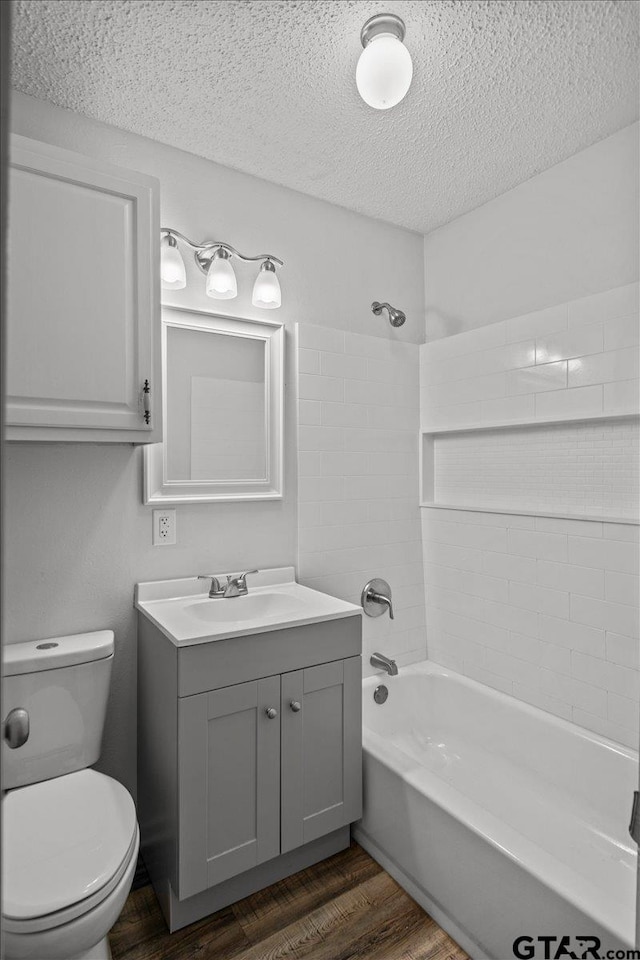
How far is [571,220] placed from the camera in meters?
2.12

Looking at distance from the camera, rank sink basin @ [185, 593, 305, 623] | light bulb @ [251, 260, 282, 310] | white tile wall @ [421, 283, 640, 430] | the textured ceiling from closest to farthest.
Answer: the textured ceiling
white tile wall @ [421, 283, 640, 430]
sink basin @ [185, 593, 305, 623]
light bulb @ [251, 260, 282, 310]

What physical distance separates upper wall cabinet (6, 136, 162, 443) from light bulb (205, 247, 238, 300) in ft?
1.22

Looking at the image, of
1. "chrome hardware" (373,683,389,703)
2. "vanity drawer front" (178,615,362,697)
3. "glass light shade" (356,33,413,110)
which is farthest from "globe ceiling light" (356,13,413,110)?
"chrome hardware" (373,683,389,703)

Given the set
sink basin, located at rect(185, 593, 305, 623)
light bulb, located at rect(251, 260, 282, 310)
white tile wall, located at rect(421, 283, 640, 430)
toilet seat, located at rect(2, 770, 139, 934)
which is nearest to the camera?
toilet seat, located at rect(2, 770, 139, 934)

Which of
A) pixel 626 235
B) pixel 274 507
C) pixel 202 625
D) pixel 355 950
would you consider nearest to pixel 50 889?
pixel 202 625

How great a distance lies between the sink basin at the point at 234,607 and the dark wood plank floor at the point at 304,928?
0.87 metres

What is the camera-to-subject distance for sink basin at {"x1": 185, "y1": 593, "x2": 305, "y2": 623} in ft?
6.52

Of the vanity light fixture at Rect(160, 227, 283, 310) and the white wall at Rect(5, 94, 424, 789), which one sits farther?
the vanity light fixture at Rect(160, 227, 283, 310)

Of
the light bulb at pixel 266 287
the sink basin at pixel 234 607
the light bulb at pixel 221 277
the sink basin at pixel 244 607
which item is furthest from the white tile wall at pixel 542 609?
the light bulb at pixel 221 277

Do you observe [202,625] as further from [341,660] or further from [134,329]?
[134,329]

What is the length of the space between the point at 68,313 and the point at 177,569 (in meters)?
0.96

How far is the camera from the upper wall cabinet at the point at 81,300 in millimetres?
1512

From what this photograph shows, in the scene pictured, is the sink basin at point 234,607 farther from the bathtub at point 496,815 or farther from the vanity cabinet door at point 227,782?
the bathtub at point 496,815

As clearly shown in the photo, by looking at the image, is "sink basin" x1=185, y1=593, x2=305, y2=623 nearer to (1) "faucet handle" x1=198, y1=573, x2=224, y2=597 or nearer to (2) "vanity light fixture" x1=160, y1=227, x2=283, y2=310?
(1) "faucet handle" x1=198, y1=573, x2=224, y2=597
